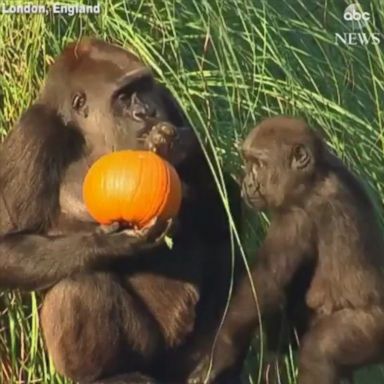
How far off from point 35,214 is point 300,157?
0.71 m

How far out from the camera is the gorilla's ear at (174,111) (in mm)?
6246

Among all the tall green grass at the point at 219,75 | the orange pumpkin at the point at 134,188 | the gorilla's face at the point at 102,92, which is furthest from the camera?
the tall green grass at the point at 219,75

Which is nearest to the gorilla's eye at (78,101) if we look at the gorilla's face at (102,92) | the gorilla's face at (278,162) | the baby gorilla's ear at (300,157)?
the gorilla's face at (102,92)

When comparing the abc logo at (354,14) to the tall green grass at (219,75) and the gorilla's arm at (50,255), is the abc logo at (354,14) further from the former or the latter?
the gorilla's arm at (50,255)

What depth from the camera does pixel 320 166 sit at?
20.4 ft

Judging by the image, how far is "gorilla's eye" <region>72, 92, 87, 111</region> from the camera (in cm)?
623

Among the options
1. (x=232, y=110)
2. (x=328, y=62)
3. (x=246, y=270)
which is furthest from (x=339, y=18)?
(x=246, y=270)

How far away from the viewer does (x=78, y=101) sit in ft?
20.4

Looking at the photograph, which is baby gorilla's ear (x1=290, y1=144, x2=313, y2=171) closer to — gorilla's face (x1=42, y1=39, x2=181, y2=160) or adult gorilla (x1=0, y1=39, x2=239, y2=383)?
adult gorilla (x1=0, y1=39, x2=239, y2=383)

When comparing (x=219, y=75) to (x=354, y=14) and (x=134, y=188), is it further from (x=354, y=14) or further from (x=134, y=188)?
(x=134, y=188)

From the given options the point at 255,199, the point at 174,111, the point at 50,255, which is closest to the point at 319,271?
the point at 255,199

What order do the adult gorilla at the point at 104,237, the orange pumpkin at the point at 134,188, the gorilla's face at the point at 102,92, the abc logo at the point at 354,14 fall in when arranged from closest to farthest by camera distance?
1. the orange pumpkin at the point at 134,188
2. the adult gorilla at the point at 104,237
3. the gorilla's face at the point at 102,92
4. the abc logo at the point at 354,14

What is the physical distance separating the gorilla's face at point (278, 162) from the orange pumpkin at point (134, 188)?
0.39 meters

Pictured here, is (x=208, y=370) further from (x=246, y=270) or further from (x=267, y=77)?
(x=267, y=77)
